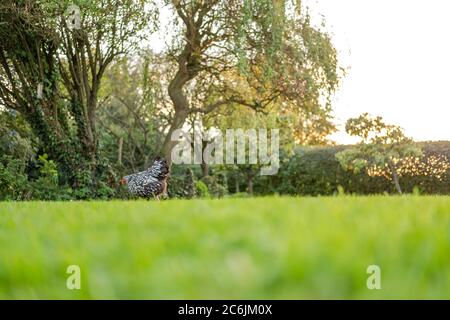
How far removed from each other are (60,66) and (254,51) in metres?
5.33

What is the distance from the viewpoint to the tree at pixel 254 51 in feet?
51.7

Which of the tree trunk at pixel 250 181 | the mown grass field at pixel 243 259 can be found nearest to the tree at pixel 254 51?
the tree trunk at pixel 250 181

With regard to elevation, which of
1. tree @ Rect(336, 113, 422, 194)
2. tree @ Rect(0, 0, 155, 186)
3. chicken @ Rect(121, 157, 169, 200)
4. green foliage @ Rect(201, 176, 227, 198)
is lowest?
green foliage @ Rect(201, 176, 227, 198)

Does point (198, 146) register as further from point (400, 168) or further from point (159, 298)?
point (159, 298)

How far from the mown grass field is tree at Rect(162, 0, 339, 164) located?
12.4m

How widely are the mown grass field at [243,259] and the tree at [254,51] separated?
1245 centimetres

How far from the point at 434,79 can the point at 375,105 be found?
6.27 ft

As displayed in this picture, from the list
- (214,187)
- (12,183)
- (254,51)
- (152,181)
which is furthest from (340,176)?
(12,183)

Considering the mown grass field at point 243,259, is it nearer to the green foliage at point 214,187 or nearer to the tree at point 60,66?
the tree at point 60,66

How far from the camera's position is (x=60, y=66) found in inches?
632

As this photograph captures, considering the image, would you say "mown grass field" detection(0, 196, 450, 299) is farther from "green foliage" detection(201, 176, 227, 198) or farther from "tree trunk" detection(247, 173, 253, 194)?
"tree trunk" detection(247, 173, 253, 194)

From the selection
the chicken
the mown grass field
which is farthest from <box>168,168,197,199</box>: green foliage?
the mown grass field

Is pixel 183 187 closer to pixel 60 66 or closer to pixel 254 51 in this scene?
pixel 254 51

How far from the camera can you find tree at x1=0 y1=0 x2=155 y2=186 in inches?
575
